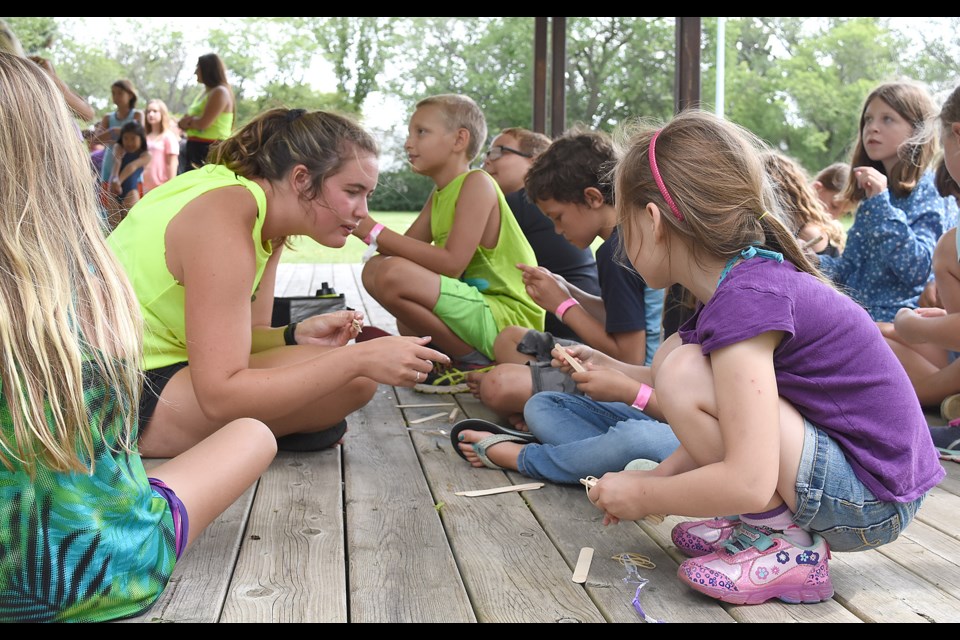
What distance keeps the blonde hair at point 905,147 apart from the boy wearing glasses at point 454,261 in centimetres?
144

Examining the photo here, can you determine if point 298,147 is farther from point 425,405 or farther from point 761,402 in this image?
point 761,402

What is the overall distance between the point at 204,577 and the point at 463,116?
287 cm

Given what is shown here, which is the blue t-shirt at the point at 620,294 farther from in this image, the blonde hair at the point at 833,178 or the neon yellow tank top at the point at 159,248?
the blonde hair at the point at 833,178

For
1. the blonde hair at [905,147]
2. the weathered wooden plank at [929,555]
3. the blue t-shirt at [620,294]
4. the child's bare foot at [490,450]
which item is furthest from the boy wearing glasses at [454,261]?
the weathered wooden plank at [929,555]

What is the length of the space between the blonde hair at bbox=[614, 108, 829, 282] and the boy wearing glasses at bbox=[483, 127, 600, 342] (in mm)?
2016

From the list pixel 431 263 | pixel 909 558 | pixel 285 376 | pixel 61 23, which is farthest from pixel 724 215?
pixel 61 23

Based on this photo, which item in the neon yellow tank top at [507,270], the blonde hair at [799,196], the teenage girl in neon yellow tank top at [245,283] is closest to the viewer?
the teenage girl in neon yellow tank top at [245,283]

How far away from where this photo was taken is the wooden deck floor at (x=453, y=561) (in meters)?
1.77

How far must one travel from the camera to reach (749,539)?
1864mm

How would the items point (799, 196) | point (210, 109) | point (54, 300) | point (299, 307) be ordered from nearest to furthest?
point (54, 300), point (799, 196), point (299, 307), point (210, 109)

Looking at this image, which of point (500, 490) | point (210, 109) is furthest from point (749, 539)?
point (210, 109)

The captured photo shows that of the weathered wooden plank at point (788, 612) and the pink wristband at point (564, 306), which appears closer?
the weathered wooden plank at point (788, 612)

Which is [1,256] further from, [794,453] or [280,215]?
[794,453]

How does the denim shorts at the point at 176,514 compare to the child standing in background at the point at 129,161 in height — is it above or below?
below
